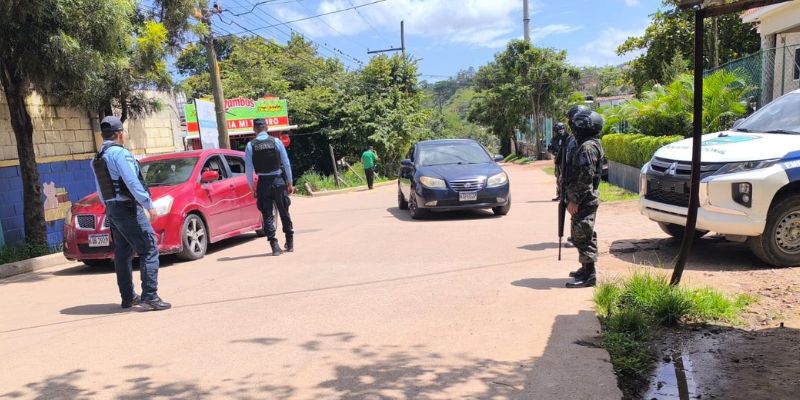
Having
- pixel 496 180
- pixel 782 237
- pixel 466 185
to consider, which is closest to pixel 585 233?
pixel 782 237

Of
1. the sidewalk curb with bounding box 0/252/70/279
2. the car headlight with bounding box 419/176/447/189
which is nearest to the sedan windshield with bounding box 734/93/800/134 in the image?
the car headlight with bounding box 419/176/447/189

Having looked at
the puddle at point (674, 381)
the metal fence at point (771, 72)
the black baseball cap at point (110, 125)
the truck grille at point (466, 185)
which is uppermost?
the metal fence at point (771, 72)

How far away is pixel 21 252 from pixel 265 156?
437cm

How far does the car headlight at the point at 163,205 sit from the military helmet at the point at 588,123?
531 centimetres

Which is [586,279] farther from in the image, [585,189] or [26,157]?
[26,157]

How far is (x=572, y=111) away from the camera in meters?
5.99

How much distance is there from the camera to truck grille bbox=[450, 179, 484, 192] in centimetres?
1042

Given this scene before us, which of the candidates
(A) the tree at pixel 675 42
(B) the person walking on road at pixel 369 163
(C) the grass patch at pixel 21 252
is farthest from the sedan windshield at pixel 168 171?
(A) the tree at pixel 675 42

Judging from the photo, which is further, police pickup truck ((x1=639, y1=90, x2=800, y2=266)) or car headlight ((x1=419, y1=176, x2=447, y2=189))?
car headlight ((x1=419, y1=176, x2=447, y2=189))

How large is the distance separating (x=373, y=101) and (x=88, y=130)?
16160 mm

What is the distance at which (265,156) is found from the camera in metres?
8.31

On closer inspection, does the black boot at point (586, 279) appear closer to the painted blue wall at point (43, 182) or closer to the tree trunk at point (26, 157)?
the tree trunk at point (26, 157)

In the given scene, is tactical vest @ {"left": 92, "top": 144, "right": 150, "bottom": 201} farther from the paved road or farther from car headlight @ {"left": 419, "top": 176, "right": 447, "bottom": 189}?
car headlight @ {"left": 419, "top": 176, "right": 447, "bottom": 189}

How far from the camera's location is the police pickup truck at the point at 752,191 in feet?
18.8
